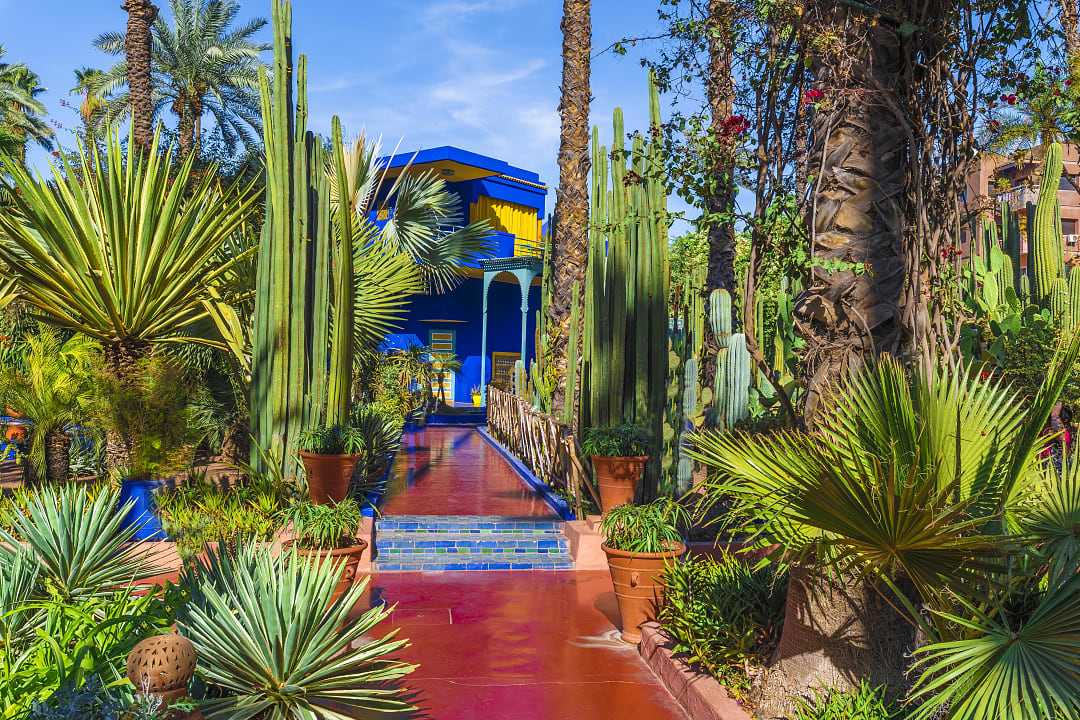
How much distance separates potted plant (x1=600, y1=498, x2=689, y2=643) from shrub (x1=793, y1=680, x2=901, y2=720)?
185 cm

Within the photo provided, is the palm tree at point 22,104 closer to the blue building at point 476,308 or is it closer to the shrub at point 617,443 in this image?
the blue building at point 476,308

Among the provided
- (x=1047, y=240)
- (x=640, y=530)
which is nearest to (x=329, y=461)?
(x=640, y=530)

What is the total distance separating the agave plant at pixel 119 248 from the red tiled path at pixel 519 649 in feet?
10.8

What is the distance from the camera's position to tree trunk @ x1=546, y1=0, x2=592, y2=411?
1256 centimetres

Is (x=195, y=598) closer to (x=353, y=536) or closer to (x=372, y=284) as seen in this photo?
(x=353, y=536)

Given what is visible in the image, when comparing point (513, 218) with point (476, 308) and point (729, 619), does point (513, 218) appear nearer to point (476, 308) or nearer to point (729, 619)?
point (476, 308)

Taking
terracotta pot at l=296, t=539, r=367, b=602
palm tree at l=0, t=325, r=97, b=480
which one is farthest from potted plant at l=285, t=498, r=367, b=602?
palm tree at l=0, t=325, r=97, b=480

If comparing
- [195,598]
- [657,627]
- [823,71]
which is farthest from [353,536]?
[823,71]

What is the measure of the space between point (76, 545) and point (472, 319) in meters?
23.1

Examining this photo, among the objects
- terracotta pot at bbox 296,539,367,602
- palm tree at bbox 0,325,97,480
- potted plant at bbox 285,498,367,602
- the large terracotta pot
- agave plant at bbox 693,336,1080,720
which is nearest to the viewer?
agave plant at bbox 693,336,1080,720

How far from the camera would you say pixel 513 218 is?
97.5 feet

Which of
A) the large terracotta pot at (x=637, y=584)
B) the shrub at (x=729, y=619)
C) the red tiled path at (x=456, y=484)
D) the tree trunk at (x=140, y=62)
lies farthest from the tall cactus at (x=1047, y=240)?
the tree trunk at (x=140, y=62)

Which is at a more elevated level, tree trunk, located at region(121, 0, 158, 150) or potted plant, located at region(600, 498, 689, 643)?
tree trunk, located at region(121, 0, 158, 150)

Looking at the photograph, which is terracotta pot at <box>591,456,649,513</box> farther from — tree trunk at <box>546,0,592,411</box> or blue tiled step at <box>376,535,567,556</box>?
tree trunk at <box>546,0,592,411</box>
